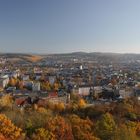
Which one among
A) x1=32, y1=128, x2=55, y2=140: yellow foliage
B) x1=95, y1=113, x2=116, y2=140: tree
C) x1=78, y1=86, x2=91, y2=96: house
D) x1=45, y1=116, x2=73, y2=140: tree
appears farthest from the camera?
x1=78, y1=86, x2=91, y2=96: house

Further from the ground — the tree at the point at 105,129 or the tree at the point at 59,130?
the tree at the point at 59,130

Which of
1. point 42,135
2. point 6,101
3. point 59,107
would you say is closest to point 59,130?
point 42,135

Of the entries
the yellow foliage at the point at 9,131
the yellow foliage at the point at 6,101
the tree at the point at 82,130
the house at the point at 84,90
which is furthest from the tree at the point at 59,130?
the house at the point at 84,90

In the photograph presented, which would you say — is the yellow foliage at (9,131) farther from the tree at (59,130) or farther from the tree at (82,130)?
the tree at (82,130)

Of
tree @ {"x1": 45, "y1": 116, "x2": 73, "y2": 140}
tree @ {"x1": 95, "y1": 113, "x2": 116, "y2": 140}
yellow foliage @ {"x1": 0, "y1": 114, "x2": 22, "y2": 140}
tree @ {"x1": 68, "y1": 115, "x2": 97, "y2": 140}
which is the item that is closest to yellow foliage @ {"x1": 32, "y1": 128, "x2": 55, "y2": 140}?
tree @ {"x1": 45, "y1": 116, "x2": 73, "y2": 140}

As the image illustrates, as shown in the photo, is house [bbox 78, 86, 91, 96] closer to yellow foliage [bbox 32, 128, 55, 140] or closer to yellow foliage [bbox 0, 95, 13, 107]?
yellow foliage [bbox 0, 95, 13, 107]

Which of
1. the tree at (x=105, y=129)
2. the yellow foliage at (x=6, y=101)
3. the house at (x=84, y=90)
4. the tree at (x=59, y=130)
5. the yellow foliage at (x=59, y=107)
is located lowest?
the house at (x=84, y=90)

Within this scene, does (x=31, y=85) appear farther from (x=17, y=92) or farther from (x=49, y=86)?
(x=17, y=92)

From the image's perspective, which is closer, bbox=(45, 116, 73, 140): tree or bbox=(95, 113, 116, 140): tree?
bbox=(45, 116, 73, 140): tree

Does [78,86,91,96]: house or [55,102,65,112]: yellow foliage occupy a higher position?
[55,102,65,112]: yellow foliage

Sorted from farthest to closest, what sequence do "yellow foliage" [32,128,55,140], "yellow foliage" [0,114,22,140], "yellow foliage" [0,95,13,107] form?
"yellow foliage" [0,95,13,107] < "yellow foliage" [0,114,22,140] < "yellow foliage" [32,128,55,140]

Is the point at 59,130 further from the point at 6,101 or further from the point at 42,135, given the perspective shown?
the point at 6,101

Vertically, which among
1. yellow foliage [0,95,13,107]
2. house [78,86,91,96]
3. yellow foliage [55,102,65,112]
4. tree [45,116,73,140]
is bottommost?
house [78,86,91,96]
